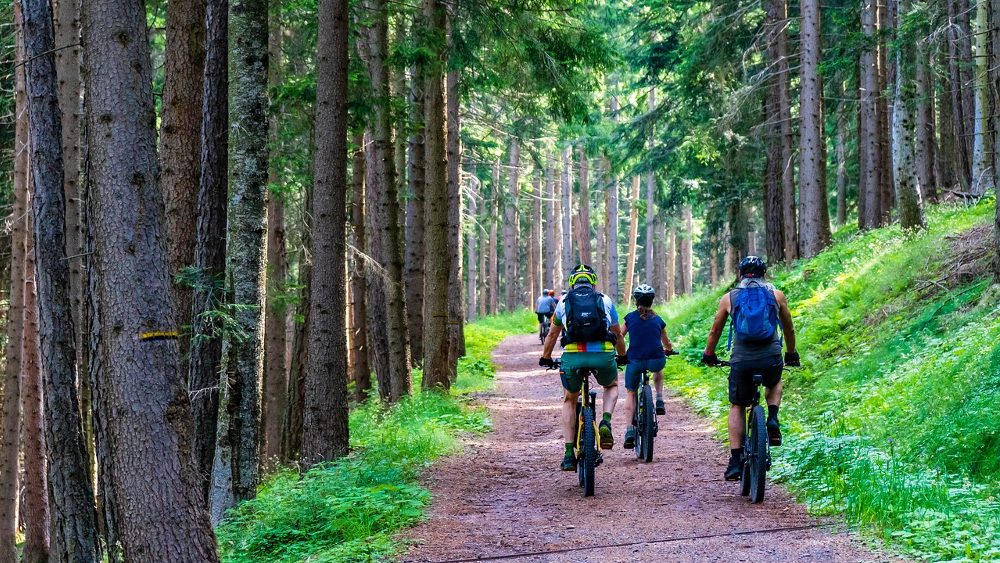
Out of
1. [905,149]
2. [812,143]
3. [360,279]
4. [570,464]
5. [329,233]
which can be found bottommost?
[570,464]

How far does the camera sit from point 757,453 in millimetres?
6949

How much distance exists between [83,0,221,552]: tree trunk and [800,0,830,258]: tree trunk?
16.9 m

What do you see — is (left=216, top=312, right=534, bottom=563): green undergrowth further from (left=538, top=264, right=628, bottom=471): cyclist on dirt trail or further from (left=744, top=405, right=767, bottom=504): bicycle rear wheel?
(left=744, top=405, right=767, bottom=504): bicycle rear wheel

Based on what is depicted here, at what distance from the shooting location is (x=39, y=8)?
851cm

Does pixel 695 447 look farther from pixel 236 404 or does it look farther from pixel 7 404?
pixel 7 404

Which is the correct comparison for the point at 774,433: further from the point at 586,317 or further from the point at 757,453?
the point at 586,317

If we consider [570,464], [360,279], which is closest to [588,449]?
[570,464]

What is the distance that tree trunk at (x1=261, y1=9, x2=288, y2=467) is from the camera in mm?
13820

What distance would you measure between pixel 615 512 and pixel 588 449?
68cm

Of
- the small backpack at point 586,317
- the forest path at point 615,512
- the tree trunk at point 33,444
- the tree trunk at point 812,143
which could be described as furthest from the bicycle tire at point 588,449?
the tree trunk at point 812,143

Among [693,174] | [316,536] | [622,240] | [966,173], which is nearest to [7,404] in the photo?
[316,536]

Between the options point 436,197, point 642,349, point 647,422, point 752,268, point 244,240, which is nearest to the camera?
point 752,268

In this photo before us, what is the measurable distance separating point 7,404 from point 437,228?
25.2ft

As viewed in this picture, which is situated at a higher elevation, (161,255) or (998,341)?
(161,255)
